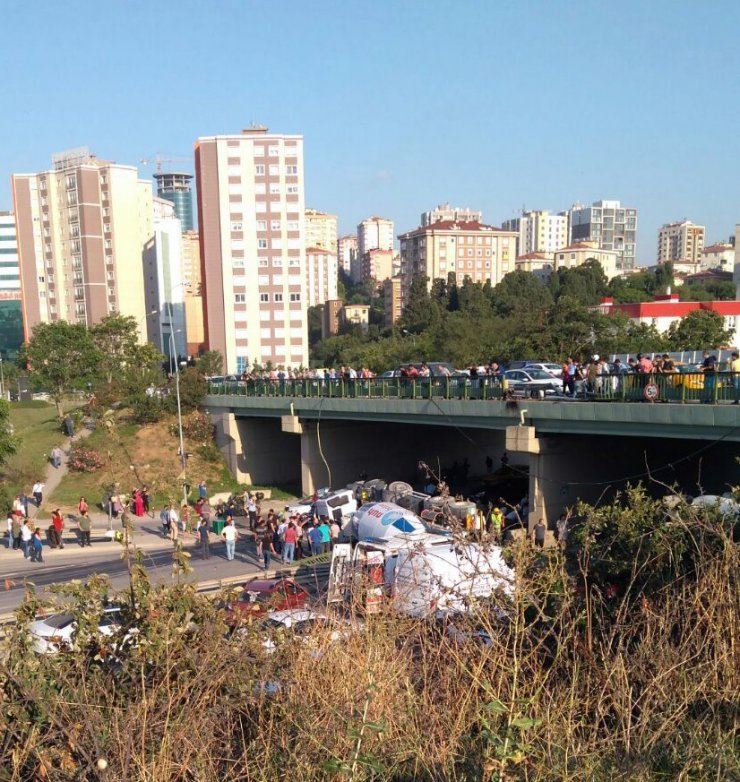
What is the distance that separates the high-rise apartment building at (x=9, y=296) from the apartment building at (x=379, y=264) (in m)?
79.9

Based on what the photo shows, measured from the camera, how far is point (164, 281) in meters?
91.2

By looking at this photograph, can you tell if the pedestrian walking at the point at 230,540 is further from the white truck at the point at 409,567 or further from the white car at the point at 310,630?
the white car at the point at 310,630

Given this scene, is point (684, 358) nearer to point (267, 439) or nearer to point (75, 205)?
point (267, 439)

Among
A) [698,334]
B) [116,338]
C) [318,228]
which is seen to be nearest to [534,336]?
[698,334]

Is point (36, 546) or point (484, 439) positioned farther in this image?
point (484, 439)

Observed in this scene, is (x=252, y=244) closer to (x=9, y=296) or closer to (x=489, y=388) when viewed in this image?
(x=489, y=388)

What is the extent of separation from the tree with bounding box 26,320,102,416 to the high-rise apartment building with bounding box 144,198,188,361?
43.3 metres

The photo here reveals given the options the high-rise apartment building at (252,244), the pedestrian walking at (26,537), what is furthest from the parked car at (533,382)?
the high-rise apartment building at (252,244)

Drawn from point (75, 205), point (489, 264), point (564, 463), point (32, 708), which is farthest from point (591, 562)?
point (489, 264)

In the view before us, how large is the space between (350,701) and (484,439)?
2916 centimetres

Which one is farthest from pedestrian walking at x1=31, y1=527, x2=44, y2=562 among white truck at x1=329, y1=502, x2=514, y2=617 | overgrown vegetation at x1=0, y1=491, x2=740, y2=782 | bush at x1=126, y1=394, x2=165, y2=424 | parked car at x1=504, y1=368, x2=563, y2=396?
overgrown vegetation at x1=0, y1=491, x2=740, y2=782

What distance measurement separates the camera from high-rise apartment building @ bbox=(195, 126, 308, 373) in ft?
229

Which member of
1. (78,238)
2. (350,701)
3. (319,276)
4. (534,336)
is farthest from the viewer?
(319,276)

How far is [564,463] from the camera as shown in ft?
73.4
